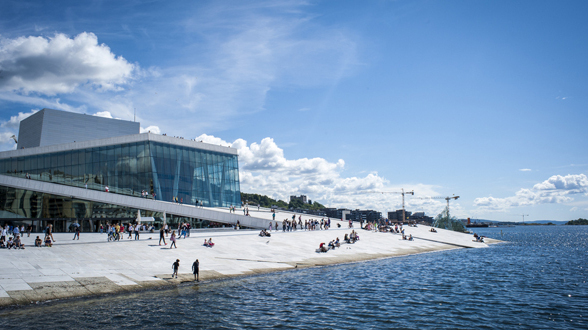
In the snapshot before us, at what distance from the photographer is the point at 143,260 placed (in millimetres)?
30344

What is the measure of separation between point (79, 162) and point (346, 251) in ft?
139

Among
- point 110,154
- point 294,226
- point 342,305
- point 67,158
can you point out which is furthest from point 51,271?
point 67,158

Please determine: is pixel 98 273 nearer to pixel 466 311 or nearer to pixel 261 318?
pixel 261 318

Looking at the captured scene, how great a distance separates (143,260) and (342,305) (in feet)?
56.2

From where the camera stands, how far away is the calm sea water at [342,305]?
59.3 feet

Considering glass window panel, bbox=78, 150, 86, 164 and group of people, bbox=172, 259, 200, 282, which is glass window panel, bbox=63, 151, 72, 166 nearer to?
glass window panel, bbox=78, 150, 86, 164

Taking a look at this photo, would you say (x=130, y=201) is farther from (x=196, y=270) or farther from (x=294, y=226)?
(x=196, y=270)

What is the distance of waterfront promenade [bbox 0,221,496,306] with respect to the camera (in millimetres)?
22875

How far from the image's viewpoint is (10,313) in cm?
1830

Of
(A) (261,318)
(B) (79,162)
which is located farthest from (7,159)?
(A) (261,318)

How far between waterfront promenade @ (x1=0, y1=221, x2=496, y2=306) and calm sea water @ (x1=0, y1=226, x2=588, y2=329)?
2.08m

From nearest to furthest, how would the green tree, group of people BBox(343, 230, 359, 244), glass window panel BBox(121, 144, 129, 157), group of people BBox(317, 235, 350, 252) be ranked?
group of people BBox(317, 235, 350, 252) < group of people BBox(343, 230, 359, 244) < glass window panel BBox(121, 144, 129, 157) < the green tree

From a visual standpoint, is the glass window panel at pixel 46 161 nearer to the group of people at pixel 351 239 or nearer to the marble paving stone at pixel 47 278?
the marble paving stone at pixel 47 278

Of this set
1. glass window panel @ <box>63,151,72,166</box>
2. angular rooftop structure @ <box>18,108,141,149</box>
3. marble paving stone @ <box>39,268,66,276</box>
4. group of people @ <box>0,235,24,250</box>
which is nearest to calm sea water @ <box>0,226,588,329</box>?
marble paving stone @ <box>39,268,66,276</box>
